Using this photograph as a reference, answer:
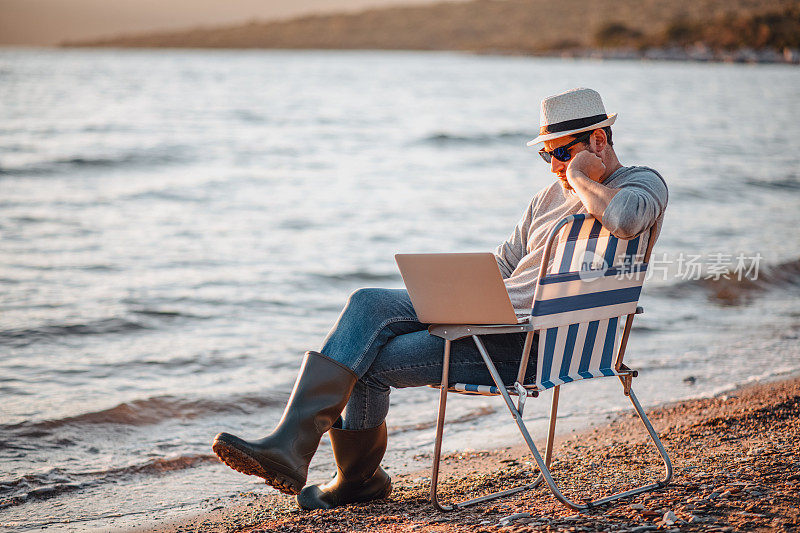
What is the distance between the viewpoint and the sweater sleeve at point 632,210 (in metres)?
2.68

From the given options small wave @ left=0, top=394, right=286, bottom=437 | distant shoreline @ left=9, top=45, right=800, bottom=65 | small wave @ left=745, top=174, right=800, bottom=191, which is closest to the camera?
small wave @ left=0, top=394, right=286, bottom=437

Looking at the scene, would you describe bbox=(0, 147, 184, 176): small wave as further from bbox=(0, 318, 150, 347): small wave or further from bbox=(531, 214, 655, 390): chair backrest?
bbox=(531, 214, 655, 390): chair backrest

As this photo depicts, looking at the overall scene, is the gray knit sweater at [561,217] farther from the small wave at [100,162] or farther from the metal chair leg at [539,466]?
the small wave at [100,162]

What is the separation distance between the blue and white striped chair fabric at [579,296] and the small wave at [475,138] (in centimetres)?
2199

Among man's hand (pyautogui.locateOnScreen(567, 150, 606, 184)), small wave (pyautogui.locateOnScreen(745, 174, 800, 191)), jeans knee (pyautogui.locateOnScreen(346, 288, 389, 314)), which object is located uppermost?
man's hand (pyautogui.locateOnScreen(567, 150, 606, 184))

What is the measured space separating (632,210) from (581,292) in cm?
34

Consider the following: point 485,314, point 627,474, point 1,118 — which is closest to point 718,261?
point 627,474

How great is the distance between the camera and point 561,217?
2.99 m

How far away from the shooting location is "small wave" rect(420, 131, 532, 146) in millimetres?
24938

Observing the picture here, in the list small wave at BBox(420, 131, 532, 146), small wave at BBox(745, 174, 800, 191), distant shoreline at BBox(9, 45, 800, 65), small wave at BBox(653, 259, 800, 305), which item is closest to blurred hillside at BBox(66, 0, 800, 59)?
distant shoreline at BBox(9, 45, 800, 65)

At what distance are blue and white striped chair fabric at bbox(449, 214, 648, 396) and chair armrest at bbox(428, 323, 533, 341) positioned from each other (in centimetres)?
6

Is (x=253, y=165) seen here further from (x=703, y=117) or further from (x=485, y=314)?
(x=703, y=117)

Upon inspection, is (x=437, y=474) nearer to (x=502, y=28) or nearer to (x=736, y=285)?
(x=736, y=285)

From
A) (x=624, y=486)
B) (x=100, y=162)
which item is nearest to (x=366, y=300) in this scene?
(x=624, y=486)
